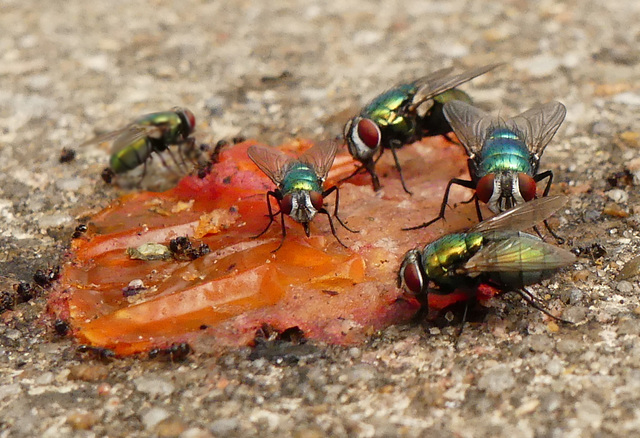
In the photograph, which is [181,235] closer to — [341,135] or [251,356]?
[251,356]

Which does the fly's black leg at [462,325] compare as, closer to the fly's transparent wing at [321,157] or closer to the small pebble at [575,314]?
the small pebble at [575,314]

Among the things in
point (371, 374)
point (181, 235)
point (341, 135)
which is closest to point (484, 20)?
point (341, 135)

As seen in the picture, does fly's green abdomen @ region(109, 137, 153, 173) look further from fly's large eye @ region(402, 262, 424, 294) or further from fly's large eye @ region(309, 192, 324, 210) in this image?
fly's large eye @ region(402, 262, 424, 294)

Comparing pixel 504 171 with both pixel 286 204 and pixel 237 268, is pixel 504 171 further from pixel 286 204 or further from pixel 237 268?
pixel 237 268

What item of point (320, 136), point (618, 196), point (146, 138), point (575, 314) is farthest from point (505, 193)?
point (146, 138)

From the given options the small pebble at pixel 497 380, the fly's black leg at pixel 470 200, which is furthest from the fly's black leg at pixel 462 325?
the fly's black leg at pixel 470 200
